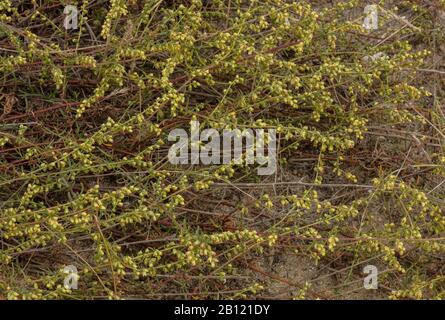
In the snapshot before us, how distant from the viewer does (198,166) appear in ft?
9.87

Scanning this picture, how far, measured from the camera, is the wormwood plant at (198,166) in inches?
108

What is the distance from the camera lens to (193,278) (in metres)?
2.79

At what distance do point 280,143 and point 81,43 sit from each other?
3.42 ft

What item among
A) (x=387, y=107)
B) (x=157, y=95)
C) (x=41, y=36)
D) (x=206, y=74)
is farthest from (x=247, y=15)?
(x=41, y=36)

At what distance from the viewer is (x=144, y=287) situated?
281 centimetres

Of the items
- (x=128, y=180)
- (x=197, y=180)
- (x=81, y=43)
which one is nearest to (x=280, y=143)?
(x=197, y=180)

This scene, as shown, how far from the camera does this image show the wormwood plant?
9.03ft

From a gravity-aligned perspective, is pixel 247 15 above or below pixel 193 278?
above
